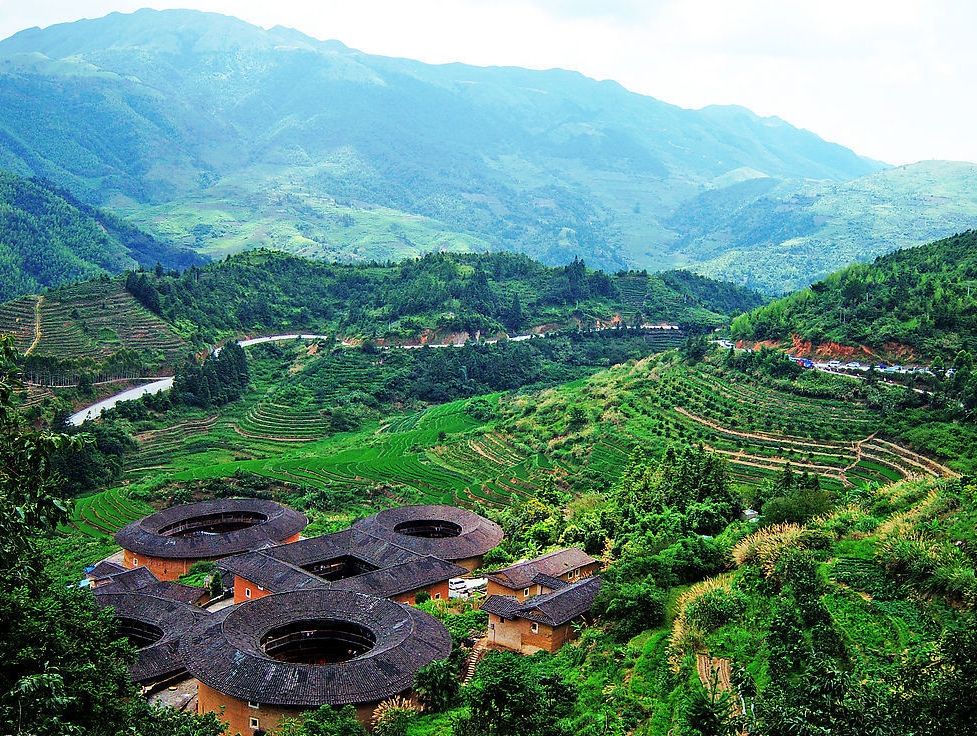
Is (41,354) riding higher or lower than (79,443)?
lower

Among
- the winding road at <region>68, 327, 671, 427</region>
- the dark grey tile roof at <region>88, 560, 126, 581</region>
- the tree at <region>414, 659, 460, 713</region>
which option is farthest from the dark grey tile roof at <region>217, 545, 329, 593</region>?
the winding road at <region>68, 327, 671, 427</region>

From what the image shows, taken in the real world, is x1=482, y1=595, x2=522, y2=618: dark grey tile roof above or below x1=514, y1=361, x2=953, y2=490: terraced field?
below

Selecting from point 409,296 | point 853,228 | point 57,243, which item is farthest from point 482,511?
point 853,228

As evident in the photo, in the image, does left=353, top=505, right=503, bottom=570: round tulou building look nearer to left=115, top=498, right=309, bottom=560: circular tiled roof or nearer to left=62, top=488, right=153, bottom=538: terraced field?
left=115, top=498, right=309, bottom=560: circular tiled roof

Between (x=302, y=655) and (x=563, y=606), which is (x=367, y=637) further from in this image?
(x=563, y=606)

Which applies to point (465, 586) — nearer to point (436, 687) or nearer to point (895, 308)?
point (436, 687)

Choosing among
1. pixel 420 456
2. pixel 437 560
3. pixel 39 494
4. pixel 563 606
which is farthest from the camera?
pixel 420 456

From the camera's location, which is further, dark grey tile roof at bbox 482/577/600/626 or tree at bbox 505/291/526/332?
tree at bbox 505/291/526/332

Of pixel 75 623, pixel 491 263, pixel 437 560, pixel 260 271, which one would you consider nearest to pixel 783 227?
pixel 491 263
